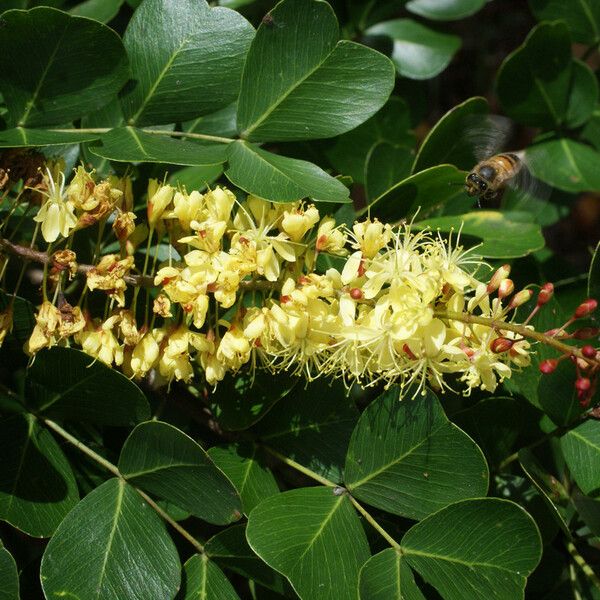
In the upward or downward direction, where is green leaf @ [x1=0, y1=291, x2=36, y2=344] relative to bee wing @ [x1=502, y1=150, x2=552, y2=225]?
upward

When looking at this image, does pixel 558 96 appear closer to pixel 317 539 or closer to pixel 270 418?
pixel 270 418

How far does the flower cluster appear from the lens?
5.61 ft

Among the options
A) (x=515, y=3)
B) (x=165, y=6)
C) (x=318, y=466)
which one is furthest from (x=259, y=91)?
(x=515, y=3)

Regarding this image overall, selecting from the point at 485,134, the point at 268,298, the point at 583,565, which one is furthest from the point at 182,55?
the point at 583,565

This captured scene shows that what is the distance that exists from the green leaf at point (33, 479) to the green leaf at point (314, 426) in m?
0.48

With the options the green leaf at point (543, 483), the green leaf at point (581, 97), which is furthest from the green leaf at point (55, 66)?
the green leaf at point (581, 97)

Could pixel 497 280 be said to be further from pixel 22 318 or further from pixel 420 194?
pixel 22 318

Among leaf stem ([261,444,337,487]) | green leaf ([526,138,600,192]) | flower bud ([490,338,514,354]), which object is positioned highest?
flower bud ([490,338,514,354])

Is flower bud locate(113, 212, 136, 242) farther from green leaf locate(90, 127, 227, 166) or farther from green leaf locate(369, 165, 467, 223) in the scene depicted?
green leaf locate(369, 165, 467, 223)

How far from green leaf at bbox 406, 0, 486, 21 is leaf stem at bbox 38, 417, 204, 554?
1.87 m

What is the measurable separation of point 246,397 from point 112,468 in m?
0.34

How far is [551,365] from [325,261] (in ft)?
1.96

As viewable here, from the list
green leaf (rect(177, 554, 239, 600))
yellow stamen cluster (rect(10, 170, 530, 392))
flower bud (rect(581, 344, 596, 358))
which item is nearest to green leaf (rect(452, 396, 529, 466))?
yellow stamen cluster (rect(10, 170, 530, 392))

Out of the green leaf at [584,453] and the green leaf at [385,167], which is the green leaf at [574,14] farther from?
the green leaf at [584,453]
